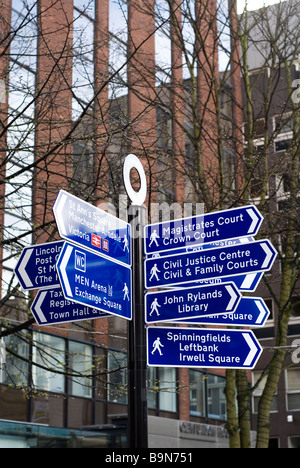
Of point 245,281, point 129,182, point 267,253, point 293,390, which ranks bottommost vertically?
point 245,281

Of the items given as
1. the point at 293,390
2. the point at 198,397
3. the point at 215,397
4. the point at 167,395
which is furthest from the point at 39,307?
the point at 293,390

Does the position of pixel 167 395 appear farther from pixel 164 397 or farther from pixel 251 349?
pixel 251 349

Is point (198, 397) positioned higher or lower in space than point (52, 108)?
lower

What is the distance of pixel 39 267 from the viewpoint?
241 inches

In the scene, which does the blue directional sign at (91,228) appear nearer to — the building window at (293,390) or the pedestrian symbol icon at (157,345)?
the pedestrian symbol icon at (157,345)

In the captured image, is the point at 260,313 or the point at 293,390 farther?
the point at 293,390

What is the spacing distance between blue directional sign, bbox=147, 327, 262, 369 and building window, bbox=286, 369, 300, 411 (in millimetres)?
33905

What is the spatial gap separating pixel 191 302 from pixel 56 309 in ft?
3.62

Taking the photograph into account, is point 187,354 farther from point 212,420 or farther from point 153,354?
point 212,420

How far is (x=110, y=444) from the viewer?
23125 mm

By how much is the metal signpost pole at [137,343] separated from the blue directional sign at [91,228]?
104mm

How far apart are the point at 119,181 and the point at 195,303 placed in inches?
213
